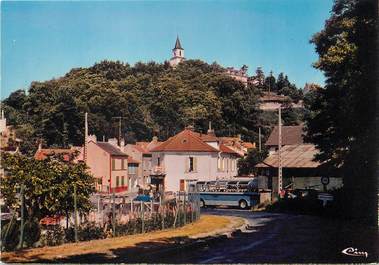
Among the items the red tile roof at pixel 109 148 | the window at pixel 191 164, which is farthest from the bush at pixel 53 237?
the window at pixel 191 164

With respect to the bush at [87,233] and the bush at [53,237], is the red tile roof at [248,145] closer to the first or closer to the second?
the bush at [87,233]

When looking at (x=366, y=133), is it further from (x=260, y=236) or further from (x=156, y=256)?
(x=156, y=256)

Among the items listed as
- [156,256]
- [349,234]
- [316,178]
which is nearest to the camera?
[156,256]

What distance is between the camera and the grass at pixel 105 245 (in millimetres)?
15367

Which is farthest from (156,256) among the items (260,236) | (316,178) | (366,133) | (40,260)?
(316,178)

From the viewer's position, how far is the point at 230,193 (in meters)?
41.9

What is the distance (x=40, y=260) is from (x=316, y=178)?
36537 millimetres

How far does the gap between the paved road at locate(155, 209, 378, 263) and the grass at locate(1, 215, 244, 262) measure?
1.53 m

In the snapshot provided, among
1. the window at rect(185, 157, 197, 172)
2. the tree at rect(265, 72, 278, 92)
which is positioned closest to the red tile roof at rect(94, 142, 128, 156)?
the window at rect(185, 157, 197, 172)

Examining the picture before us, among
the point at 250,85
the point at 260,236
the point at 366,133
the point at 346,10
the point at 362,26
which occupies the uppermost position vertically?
the point at 250,85

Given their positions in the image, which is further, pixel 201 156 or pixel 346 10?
pixel 201 156

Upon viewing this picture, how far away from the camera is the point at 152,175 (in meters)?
52.8

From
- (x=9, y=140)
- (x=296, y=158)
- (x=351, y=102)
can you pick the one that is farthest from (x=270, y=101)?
(x=9, y=140)

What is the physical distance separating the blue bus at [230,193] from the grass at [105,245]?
1603 centimetres
